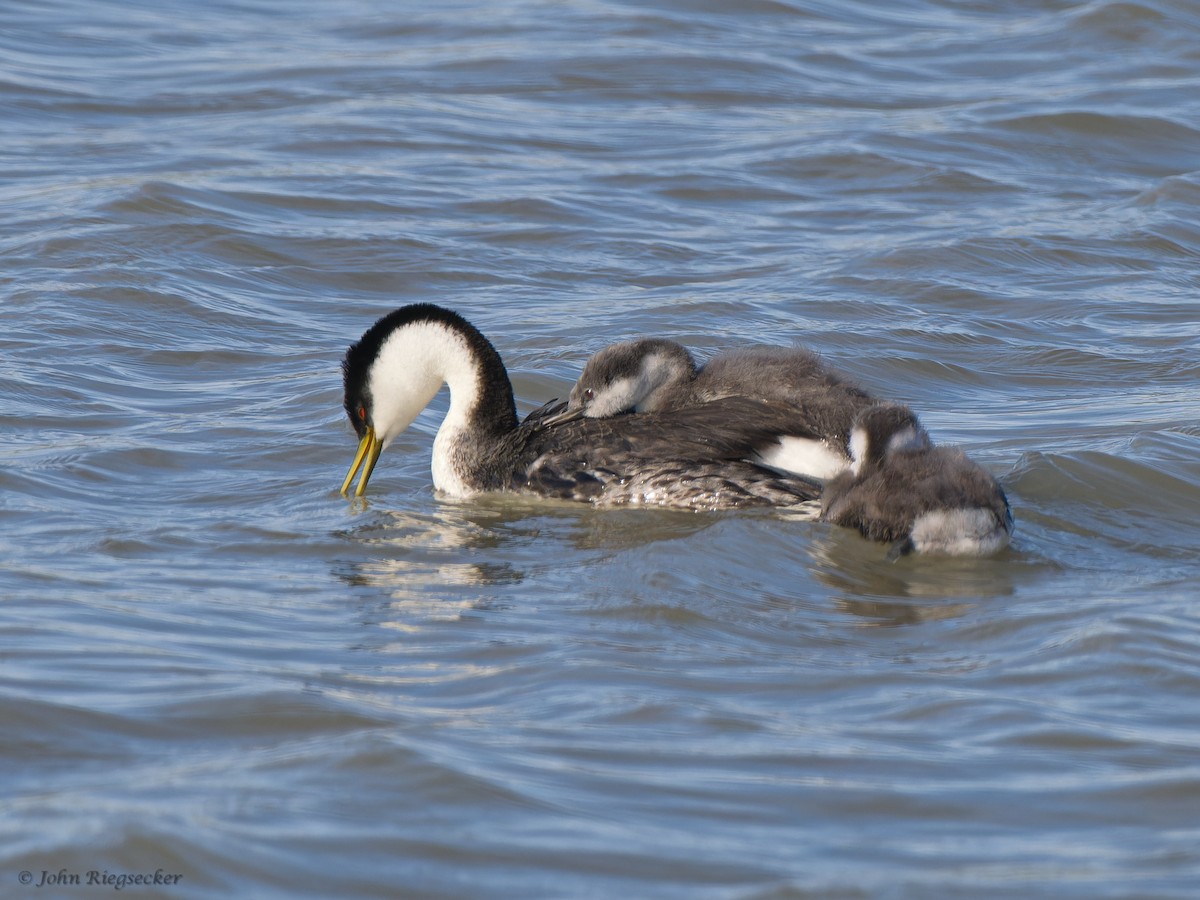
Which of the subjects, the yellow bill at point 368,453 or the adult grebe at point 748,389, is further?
the yellow bill at point 368,453

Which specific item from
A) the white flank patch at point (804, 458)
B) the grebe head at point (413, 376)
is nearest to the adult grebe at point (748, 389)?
the white flank patch at point (804, 458)

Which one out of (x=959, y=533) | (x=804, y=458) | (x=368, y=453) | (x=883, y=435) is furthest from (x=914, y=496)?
(x=368, y=453)

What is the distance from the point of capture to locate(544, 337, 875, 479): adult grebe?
7.51 m

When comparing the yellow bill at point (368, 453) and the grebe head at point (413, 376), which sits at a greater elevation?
the grebe head at point (413, 376)

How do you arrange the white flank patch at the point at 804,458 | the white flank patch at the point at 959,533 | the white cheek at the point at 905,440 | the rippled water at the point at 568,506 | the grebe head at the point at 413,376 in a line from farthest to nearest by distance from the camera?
1. the grebe head at the point at 413,376
2. the white flank patch at the point at 804,458
3. the white cheek at the point at 905,440
4. the white flank patch at the point at 959,533
5. the rippled water at the point at 568,506

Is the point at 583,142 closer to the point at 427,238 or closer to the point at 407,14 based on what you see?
the point at 427,238

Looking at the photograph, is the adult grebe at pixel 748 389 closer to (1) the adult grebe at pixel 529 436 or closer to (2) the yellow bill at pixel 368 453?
(1) the adult grebe at pixel 529 436

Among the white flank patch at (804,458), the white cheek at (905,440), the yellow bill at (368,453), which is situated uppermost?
the white cheek at (905,440)

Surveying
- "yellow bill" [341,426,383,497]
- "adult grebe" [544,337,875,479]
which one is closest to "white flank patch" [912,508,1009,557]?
"adult grebe" [544,337,875,479]

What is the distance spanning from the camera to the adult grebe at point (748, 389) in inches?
296

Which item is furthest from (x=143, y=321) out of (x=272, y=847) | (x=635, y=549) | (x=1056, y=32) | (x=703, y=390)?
(x=1056, y=32)

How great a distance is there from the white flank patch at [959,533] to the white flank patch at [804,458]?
713 millimetres

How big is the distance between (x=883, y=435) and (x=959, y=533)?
555mm

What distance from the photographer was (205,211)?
40.2 ft
